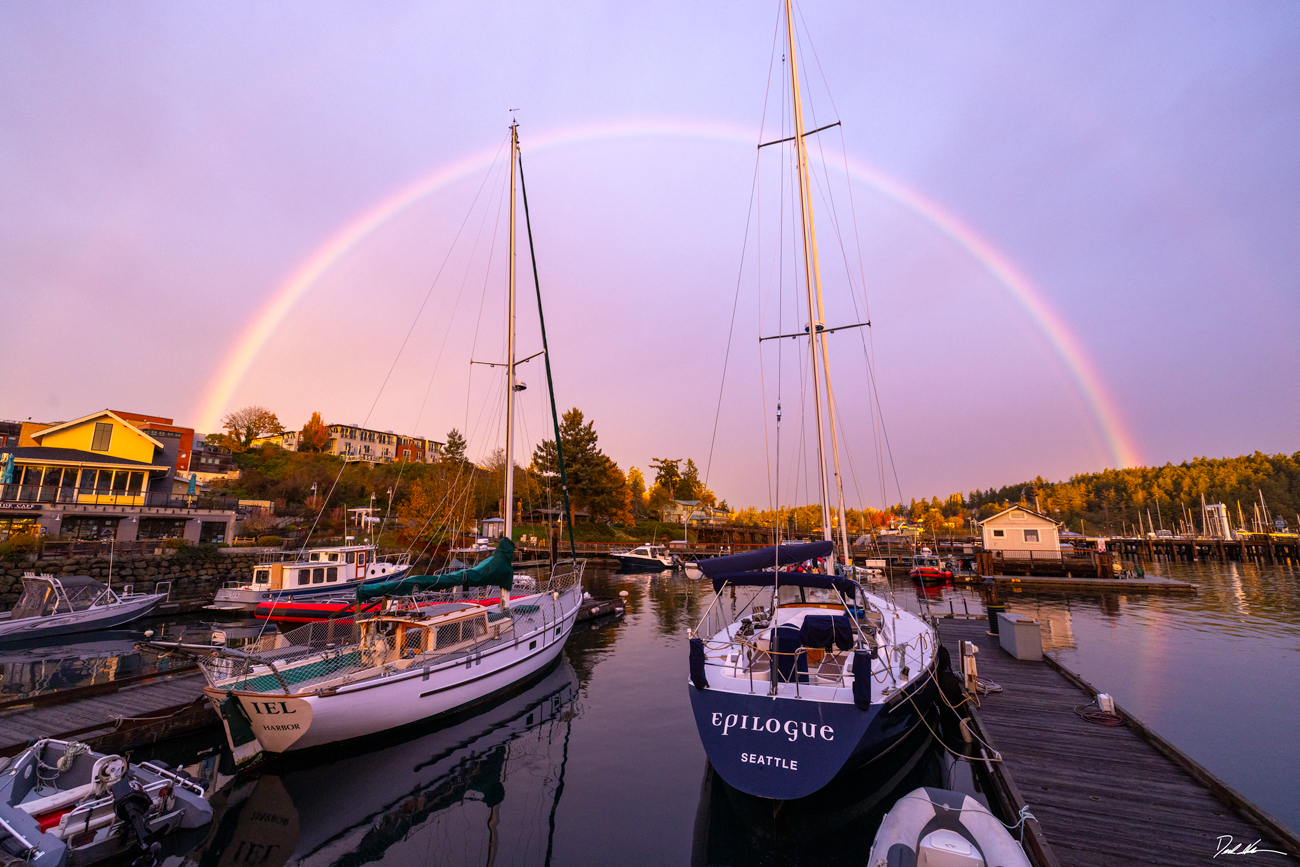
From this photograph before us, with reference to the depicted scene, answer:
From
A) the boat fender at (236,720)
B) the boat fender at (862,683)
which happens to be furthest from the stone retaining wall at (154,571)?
the boat fender at (862,683)

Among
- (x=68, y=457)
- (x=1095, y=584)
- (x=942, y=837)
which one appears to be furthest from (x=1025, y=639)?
(x=68, y=457)

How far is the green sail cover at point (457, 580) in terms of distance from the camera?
14.9 metres

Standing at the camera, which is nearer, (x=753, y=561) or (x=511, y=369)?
(x=753, y=561)

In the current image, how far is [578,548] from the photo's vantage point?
69.0 meters

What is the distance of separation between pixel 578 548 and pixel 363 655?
5632 cm

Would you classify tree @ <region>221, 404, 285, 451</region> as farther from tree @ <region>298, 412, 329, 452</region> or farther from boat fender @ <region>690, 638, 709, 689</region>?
boat fender @ <region>690, 638, 709, 689</region>

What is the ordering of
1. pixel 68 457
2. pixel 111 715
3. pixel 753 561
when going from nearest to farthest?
pixel 753 561, pixel 111 715, pixel 68 457

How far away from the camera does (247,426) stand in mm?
92375

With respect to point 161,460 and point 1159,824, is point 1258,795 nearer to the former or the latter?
point 1159,824

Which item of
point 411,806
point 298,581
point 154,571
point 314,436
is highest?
point 314,436

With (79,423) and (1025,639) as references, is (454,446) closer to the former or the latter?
(79,423)

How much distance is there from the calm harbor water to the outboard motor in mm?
456

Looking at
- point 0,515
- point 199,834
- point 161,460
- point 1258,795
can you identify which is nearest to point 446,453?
point 161,460

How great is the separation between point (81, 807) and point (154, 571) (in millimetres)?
38528
